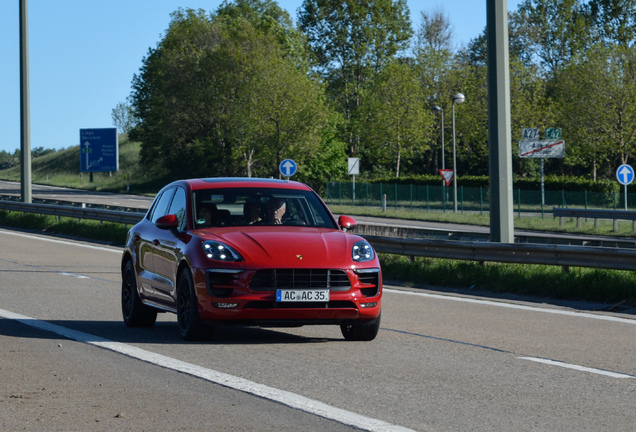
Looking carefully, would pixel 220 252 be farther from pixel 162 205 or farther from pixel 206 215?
pixel 162 205

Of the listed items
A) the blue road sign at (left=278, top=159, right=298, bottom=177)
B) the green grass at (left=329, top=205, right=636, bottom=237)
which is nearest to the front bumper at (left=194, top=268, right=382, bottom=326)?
the green grass at (left=329, top=205, right=636, bottom=237)

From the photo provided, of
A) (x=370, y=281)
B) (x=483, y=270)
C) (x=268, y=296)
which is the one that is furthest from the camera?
(x=483, y=270)

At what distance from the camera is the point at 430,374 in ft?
25.8

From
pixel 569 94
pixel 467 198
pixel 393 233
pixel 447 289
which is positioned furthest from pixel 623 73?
pixel 447 289

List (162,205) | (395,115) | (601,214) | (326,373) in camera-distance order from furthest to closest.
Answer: (395,115) < (601,214) < (162,205) < (326,373)

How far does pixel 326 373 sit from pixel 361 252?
1896mm

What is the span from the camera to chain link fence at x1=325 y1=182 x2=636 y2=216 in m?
48.1

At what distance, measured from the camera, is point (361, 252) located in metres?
9.51

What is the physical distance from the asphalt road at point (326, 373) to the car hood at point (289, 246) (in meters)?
0.77

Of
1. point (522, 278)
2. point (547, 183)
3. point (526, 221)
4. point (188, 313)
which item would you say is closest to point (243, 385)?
point (188, 313)

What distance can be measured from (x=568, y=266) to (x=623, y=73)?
53.9 metres

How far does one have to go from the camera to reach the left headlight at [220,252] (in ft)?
30.1

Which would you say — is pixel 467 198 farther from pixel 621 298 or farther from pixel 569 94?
pixel 621 298

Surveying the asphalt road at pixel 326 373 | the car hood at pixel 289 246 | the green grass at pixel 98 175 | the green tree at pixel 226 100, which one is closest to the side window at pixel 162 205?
the asphalt road at pixel 326 373
